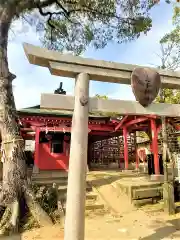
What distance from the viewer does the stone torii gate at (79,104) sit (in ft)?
12.9

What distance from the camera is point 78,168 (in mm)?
4039

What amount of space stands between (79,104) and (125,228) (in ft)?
13.5

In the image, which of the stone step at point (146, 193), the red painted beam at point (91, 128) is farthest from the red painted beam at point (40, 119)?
the stone step at point (146, 193)

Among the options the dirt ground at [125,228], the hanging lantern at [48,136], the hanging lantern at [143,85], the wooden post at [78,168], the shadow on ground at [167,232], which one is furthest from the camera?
the hanging lantern at [48,136]

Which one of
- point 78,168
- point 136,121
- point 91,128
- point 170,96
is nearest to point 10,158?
point 78,168

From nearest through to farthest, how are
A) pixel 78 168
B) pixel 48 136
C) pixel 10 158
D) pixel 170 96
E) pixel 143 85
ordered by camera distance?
pixel 78 168
pixel 143 85
pixel 10 158
pixel 48 136
pixel 170 96

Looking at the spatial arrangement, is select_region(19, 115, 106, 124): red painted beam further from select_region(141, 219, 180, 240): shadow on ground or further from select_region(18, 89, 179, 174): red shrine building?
select_region(141, 219, 180, 240): shadow on ground

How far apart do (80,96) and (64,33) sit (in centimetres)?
857

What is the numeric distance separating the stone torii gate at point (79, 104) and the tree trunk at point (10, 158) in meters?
3.47

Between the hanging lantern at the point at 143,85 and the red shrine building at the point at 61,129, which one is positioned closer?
the hanging lantern at the point at 143,85

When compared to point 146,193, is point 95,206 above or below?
below

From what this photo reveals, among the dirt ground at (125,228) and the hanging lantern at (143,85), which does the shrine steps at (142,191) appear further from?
the hanging lantern at (143,85)

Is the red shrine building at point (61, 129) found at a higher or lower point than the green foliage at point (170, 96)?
lower

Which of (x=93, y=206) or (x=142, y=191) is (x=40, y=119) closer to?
(x=93, y=206)
